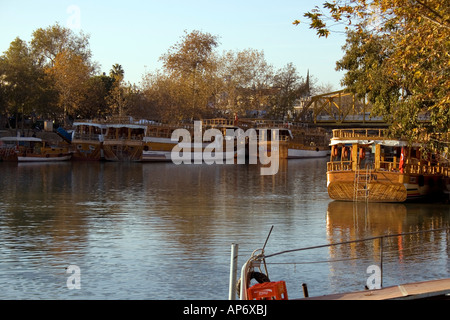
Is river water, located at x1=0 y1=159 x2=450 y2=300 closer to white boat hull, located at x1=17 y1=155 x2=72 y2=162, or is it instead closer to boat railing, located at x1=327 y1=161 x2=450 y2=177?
boat railing, located at x1=327 y1=161 x2=450 y2=177

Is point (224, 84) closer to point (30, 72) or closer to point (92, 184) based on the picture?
point (30, 72)

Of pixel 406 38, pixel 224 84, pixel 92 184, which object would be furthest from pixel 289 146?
pixel 406 38

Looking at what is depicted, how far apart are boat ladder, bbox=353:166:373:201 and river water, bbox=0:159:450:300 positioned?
30.5 inches

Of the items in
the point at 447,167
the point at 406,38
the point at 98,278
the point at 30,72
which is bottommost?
the point at 98,278

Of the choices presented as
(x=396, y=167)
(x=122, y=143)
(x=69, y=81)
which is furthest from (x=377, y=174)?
(x=69, y=81)

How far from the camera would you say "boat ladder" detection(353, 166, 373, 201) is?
3312cm

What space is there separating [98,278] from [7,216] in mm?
13181

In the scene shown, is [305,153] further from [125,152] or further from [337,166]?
[337,166]

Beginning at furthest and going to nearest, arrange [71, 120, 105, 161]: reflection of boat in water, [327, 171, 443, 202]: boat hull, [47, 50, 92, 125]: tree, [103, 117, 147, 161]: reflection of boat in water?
[47, 50, 92, 125]: tree < [71, 120, 105, 161]: reflection of boat in water < [103, 117, 147, 161]: reflection of boat in water < [327, 171, 443, 202]: boat hull

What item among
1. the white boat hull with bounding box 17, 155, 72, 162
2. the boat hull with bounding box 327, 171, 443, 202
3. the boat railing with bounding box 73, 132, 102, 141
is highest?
the boat railing with bounding box 73, 132, 102, 141

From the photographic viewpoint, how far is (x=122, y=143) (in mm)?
74750

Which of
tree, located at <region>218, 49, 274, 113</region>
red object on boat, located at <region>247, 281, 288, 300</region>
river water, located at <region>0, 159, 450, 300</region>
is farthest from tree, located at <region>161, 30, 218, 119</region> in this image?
red object on boat, located at <region>247, 281, 288, 300</region>
